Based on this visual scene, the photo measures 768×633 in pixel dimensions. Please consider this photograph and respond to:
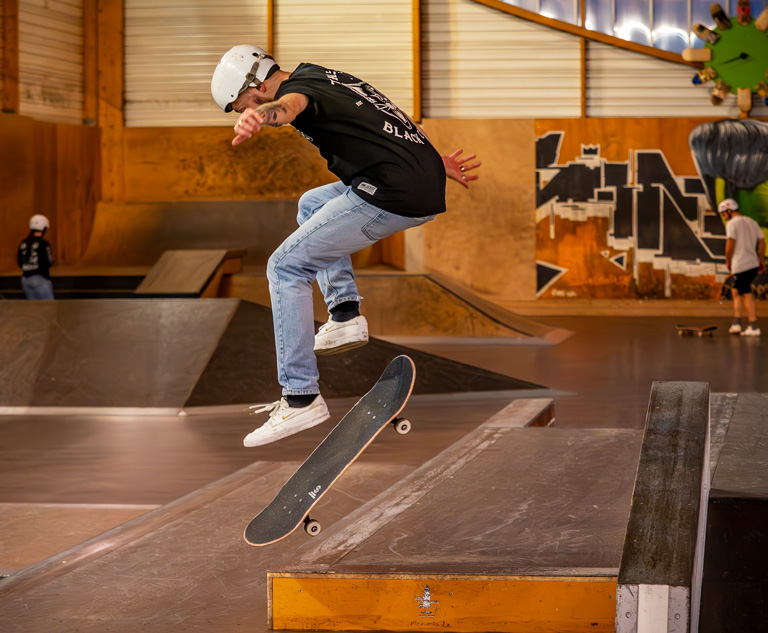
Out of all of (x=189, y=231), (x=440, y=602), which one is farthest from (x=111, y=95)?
(x=440, y=602)

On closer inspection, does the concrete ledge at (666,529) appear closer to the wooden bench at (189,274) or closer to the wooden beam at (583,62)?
the wooden bench at (189,274)

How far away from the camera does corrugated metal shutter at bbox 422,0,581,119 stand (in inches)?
738

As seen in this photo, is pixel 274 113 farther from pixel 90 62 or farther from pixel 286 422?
pixel 90 62

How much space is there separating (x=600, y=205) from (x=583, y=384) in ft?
30.0

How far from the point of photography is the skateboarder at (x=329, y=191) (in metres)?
3.34

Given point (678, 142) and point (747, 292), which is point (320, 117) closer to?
point (747, 292)

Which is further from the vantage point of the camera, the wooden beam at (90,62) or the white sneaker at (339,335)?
the wooden beam at (90,62)

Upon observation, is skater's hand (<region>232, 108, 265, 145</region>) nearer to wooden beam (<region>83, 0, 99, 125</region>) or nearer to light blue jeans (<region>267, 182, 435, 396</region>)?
light blue jeans (<region>267, 182, 435, 396</region>)

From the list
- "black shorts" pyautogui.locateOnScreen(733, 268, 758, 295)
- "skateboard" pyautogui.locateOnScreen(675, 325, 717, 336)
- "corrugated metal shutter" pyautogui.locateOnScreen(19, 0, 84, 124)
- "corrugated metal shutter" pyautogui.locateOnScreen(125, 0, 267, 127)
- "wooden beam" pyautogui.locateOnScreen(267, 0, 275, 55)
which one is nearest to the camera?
"black shorts" pyautogui.locateOnScreen(733, 268, 758, 295)

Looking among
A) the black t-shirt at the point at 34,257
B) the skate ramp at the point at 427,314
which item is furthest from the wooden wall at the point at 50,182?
the skate ramp at the point at 427,314

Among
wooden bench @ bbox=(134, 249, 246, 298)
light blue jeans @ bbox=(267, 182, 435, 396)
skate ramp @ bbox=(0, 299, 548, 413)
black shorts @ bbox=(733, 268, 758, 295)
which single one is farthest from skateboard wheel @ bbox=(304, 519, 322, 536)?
black shorts @ bbox=(733, 268, 758, 295)

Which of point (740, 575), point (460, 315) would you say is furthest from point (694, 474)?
point (460, 315)

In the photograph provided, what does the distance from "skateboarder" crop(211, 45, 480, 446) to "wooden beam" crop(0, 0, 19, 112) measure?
49.1ft

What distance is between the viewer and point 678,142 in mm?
18516
